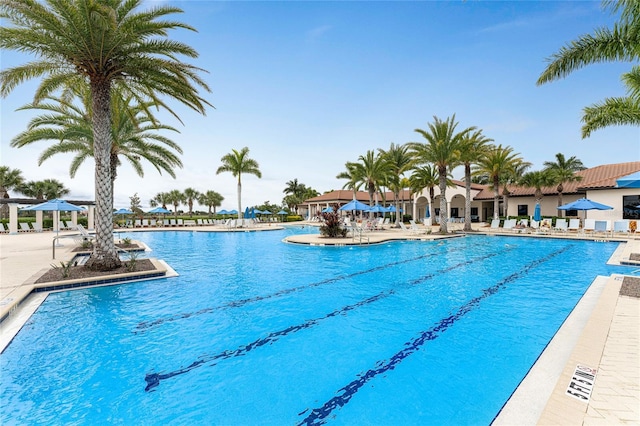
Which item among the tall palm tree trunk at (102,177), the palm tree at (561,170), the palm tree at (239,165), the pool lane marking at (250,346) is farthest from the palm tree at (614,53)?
the palm tree at (239,165)

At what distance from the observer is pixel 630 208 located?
80.6 feet

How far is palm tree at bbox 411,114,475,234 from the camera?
2244cm

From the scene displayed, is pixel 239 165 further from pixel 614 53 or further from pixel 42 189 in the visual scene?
pixel 42 189

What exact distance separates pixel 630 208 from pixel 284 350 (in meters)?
33.1

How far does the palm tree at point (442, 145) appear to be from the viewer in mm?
22438

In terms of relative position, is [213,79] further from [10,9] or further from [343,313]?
[343,313]

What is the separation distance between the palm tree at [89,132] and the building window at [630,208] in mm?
34948

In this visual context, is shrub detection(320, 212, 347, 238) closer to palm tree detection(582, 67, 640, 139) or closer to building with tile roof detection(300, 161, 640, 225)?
building with tile roof detection(300, 161, 640, 225)

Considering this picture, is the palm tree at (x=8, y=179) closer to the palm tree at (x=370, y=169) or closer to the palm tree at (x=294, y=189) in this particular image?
the palm tree at (x=370, y=169)

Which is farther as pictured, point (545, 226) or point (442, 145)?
point (545, 226)

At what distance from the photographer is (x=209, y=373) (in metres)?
4.05

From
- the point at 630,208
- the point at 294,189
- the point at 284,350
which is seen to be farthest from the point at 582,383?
the point at 294,189

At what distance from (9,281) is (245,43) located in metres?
12.9

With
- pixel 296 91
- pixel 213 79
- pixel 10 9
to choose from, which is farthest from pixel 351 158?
pixel 10 9
